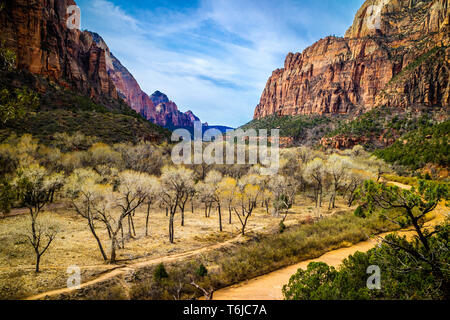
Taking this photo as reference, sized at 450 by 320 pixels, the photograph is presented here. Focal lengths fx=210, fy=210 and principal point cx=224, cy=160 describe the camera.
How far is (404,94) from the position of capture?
87625mm

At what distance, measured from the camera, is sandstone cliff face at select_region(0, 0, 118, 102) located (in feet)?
215

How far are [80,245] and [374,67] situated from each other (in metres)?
151

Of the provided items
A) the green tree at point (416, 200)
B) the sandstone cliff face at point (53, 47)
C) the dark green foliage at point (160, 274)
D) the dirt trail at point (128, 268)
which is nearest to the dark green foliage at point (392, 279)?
the green tree at point (416, 200)

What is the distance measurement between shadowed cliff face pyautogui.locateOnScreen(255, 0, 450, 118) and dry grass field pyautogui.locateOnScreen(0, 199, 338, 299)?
313 feet

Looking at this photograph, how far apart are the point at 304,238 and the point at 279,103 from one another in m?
164

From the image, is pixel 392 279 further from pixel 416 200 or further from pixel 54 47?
pixel 54 47

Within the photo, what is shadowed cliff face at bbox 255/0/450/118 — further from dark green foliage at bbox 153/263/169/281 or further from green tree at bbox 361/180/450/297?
dark green foliage at bbox 153/263/169/281

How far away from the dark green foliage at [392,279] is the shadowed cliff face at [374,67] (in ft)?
344

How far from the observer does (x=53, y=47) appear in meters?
75.5

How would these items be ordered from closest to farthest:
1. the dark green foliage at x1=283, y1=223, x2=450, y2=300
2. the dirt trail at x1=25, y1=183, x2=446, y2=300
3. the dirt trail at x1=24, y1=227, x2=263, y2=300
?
the dark green foliage at x1=283, y1=223, x2=450, y2=300 → the dirt trail at x1=24, y1=227, x2=263, y2=300 → the dirt trail at x1=25, y1=183, x2=446, y2=300

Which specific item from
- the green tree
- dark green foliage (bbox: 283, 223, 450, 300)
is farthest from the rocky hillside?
the green tree

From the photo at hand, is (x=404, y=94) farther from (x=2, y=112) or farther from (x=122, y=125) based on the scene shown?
(x=2, y=112)

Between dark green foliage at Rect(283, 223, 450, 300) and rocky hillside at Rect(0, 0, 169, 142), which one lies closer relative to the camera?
dark green foliage at Rect(283, 223, 450, 300)
